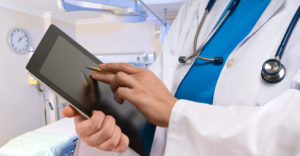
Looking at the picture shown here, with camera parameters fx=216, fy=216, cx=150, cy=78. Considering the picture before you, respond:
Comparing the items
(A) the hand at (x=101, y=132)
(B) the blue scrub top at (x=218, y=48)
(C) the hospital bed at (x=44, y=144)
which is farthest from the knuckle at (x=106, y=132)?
(C) the hospital bed at (x=44, y=144)

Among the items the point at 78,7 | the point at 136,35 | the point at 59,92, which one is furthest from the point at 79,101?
the point at 136,35

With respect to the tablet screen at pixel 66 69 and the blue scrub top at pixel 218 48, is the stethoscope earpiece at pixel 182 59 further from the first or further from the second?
the tablet screen at pixel 66 69

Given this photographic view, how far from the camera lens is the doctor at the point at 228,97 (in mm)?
417

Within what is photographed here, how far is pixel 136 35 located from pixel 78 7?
12.3 ft

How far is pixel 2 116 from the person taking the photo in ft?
11.2

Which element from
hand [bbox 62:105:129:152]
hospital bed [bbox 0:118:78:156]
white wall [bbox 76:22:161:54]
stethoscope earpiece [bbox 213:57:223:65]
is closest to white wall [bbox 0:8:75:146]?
white wall [bbox 76:22:161:54]

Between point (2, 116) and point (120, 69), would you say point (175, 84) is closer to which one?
point (120, 69)

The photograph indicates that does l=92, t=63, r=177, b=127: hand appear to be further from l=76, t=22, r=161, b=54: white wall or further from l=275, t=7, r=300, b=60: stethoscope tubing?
l=76, t=22, r=161, b=54: white wall

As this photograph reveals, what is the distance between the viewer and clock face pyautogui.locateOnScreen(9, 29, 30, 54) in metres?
3.58

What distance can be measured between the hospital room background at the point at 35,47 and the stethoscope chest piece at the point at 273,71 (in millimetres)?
2283

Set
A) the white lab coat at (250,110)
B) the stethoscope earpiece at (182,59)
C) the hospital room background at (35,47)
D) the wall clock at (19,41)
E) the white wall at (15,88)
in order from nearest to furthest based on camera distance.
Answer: the white lab coat at (250,110) → the stethoscope earpiece at (182,59) → the hospital room background at (35,47) → the white wall at (15,88) → the wall clock at (19,41)

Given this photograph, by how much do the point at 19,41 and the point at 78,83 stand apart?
12.7 ft

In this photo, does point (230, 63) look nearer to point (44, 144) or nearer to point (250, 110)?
point (250, 110)

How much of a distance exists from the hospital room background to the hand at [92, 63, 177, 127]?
211cm
